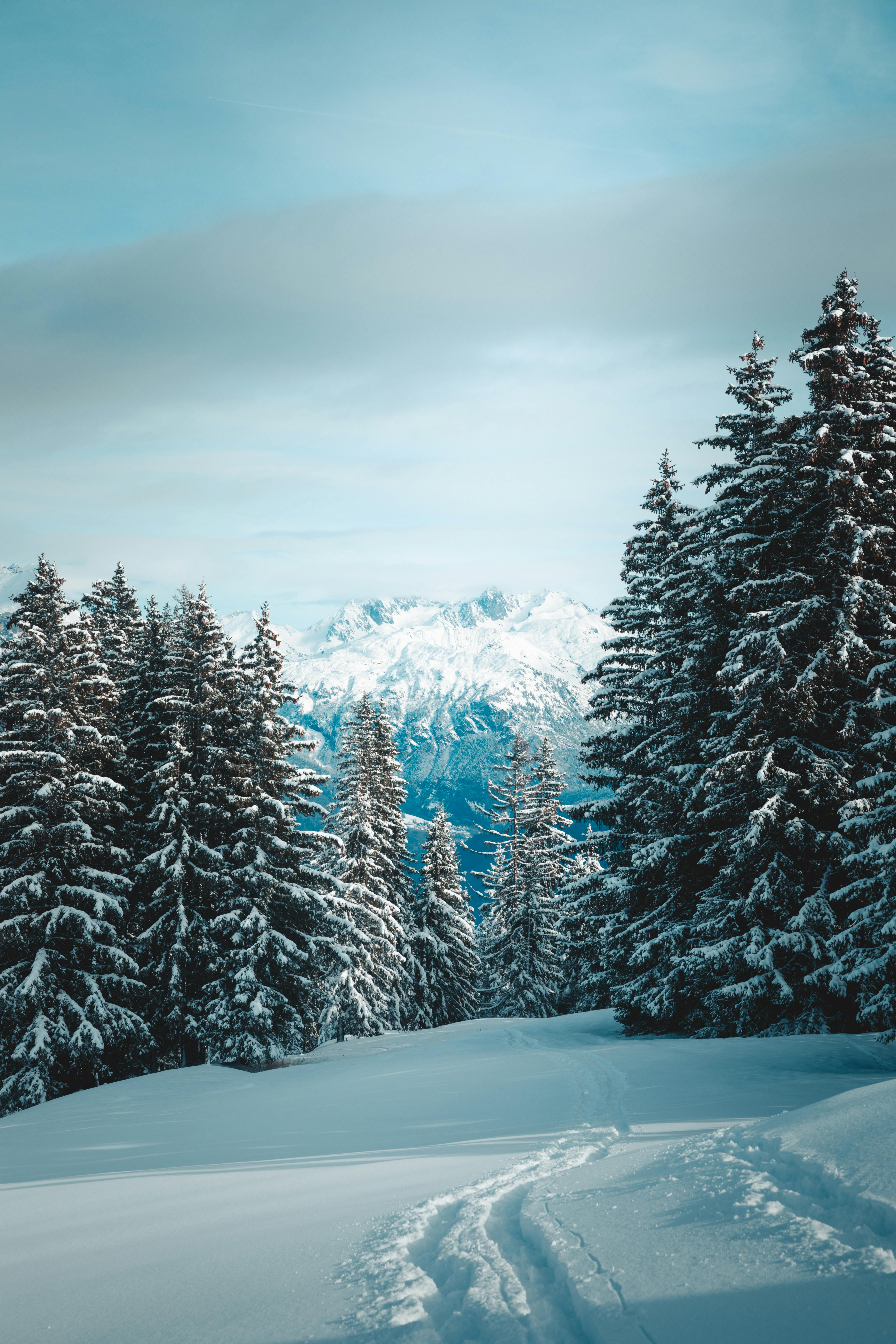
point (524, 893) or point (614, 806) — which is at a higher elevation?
point (614, 806)

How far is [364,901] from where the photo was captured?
3005 cm

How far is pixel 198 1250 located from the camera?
4766mm

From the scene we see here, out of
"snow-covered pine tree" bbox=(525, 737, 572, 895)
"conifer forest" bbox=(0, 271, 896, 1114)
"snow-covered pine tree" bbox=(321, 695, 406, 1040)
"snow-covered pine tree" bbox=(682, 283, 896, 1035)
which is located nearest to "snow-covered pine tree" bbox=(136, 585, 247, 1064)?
"conifer forest" bbox=(0, 271, 896, 1114)

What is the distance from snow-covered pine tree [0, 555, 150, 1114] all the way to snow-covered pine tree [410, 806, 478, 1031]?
661 inches

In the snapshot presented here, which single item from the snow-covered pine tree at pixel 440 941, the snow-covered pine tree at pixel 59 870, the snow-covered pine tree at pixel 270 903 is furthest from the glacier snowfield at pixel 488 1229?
the snow-covered pine tree at pixel 440 941

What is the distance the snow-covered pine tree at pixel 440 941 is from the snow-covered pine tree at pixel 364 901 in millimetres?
2382

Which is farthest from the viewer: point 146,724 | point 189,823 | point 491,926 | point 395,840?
point 491,926

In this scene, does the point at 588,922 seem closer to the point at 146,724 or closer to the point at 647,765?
the point at 647,765

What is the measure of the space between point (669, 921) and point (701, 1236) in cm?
1631

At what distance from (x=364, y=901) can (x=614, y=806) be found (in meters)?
13.5

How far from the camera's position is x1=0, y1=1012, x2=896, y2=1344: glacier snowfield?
338cm

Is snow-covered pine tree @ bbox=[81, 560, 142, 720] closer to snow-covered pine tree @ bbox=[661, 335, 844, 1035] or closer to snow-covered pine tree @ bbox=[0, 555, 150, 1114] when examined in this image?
snow-covered pine tree @ bbox=[0, 555, 150, 1114]

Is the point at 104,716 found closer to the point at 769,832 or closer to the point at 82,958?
the point at 82,958

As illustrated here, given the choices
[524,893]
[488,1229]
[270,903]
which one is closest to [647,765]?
[270,903]
